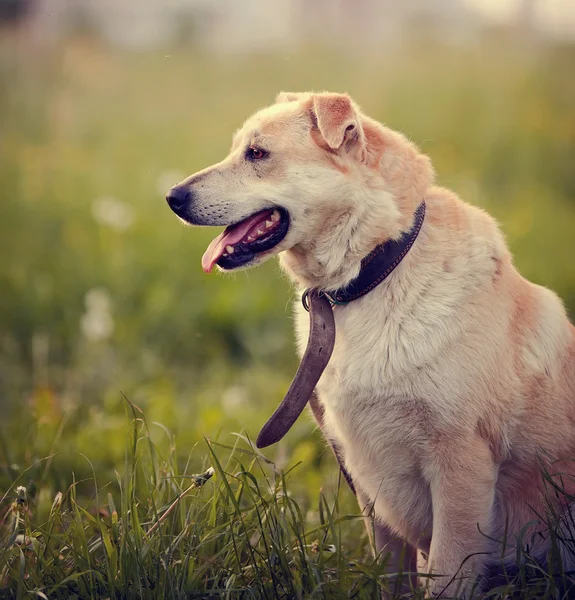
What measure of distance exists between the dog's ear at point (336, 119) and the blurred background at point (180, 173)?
4.51ft

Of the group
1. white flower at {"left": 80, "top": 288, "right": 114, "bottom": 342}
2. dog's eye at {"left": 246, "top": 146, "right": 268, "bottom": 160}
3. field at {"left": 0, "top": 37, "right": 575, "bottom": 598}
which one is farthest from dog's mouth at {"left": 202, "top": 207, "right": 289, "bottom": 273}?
white flower at {"left": 80, "top": 288, "right": 114, "bottom": 342}

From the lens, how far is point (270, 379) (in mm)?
5094

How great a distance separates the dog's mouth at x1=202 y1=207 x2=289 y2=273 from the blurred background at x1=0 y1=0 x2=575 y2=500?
0.92 metres

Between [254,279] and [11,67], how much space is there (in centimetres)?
502

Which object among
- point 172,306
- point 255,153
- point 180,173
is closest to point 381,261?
point 255,153

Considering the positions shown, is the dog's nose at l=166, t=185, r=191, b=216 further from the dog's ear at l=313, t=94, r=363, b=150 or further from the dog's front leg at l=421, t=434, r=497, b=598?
the dog's front leg at l=421, t=434, r=497, b=598

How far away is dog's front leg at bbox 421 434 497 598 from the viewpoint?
2.38 m

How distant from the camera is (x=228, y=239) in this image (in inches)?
106

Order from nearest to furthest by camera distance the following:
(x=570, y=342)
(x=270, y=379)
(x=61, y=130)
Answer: (x=570, y=342)
(x=270, y=379)
(x=61, y=130)

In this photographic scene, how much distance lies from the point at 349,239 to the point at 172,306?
11.4ft

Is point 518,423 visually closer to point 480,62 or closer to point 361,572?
point 361,572

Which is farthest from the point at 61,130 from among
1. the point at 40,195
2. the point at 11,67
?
the point at 40,195

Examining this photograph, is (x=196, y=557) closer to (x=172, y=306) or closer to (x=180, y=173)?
(x=172, y=306)

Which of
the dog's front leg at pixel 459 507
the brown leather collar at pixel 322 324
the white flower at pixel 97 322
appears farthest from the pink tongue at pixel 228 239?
the white flower at pixel 97 322
